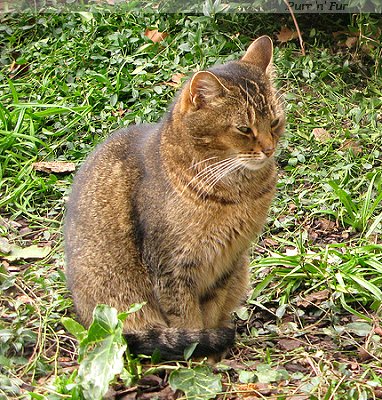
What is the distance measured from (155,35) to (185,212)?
3.12m

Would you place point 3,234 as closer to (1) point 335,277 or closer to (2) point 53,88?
(2) point 53,88

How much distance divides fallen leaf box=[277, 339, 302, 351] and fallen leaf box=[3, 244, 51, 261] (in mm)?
1568

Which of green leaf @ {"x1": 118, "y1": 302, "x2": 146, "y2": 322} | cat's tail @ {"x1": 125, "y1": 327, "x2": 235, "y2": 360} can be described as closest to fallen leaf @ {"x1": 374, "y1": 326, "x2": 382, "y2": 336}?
cat's tail @ {"x1": 125, "y1": 327, "x2": 235, "y2": 360}

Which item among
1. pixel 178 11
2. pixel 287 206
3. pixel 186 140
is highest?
pixel 186 140

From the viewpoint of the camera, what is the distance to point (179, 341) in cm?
402

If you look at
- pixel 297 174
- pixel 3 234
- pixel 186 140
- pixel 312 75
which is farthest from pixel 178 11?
pixel 186 140

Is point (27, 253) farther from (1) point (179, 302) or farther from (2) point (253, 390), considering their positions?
(2) point (253, 390)

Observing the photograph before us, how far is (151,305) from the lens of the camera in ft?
13.9

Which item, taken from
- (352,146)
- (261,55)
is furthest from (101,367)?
(352,146)

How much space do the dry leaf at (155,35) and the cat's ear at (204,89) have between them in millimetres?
2890

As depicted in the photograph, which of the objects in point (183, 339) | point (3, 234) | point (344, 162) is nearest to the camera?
point (183, 339)

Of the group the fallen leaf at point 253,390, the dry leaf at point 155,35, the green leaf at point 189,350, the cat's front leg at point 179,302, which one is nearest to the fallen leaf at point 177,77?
the dry leaf at point 155,35

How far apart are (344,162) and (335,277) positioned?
1.28 metres

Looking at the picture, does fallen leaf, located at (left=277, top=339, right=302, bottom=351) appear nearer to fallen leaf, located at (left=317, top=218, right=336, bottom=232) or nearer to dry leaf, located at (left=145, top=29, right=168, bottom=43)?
fallen leaf, located at (left=317, top=218, right=336, bottom=232)
